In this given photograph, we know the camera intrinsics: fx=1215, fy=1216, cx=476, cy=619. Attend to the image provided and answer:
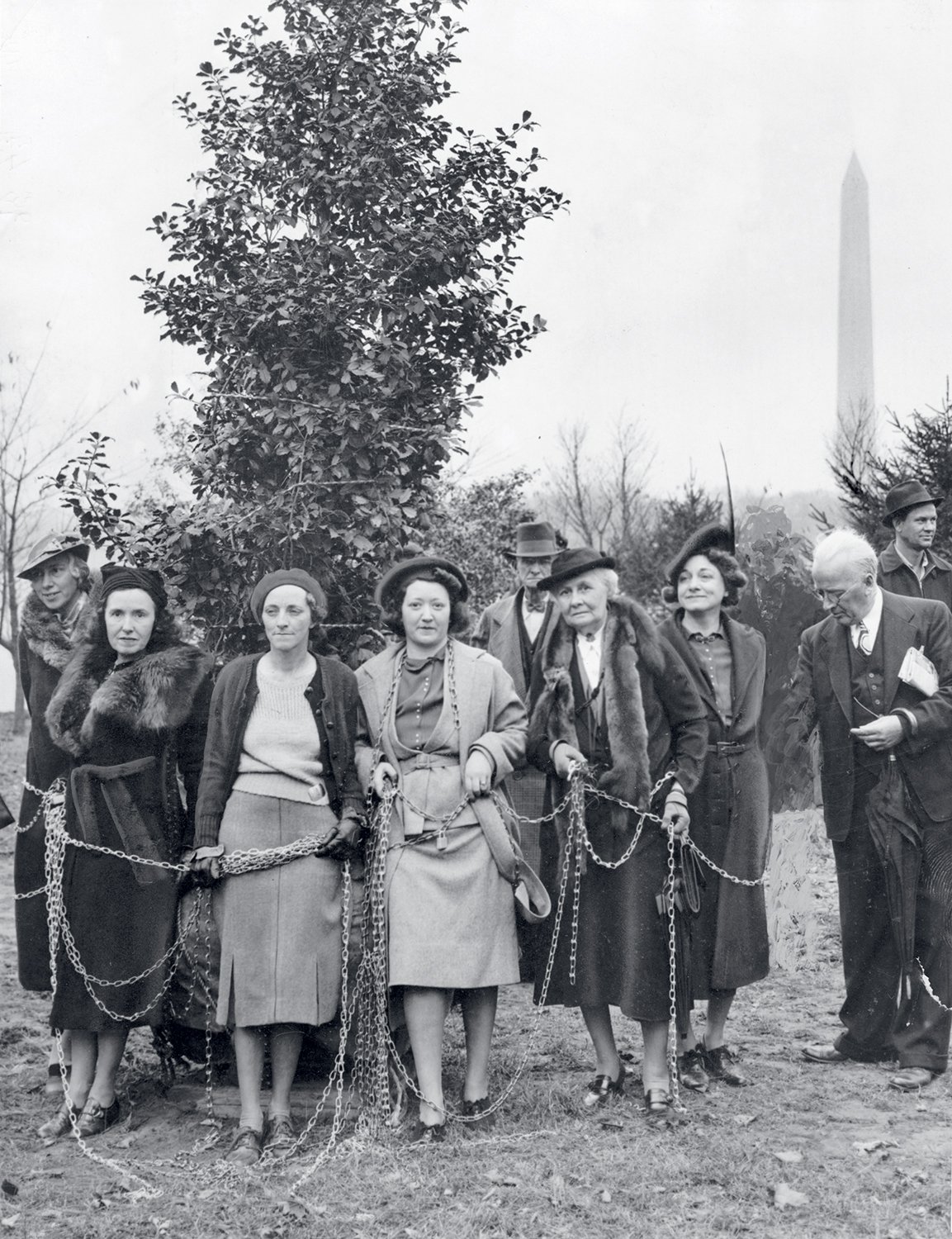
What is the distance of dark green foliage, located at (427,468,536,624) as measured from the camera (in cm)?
1655

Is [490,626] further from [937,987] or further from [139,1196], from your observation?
[139,1196]

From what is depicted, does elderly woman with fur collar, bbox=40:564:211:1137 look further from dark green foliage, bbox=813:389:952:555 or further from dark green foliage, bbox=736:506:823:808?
dark green foliage, bbox=813:389:952:555

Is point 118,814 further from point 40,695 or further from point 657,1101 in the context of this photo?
point 657,1101

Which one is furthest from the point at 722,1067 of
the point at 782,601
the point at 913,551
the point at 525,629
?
the point at 782,601

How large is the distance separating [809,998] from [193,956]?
3413 mm

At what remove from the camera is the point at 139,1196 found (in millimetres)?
3773

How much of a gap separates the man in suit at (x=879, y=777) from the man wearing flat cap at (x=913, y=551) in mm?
1502

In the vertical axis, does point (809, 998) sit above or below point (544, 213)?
below

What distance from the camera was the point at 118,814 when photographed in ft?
14.6

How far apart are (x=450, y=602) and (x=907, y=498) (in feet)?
10.2

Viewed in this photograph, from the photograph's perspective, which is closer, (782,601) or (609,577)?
(609,577)

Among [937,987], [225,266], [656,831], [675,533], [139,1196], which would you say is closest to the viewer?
[139,1196]

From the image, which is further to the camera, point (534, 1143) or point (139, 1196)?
point (534, 1143)

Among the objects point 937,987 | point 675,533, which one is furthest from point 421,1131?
point 675,533
